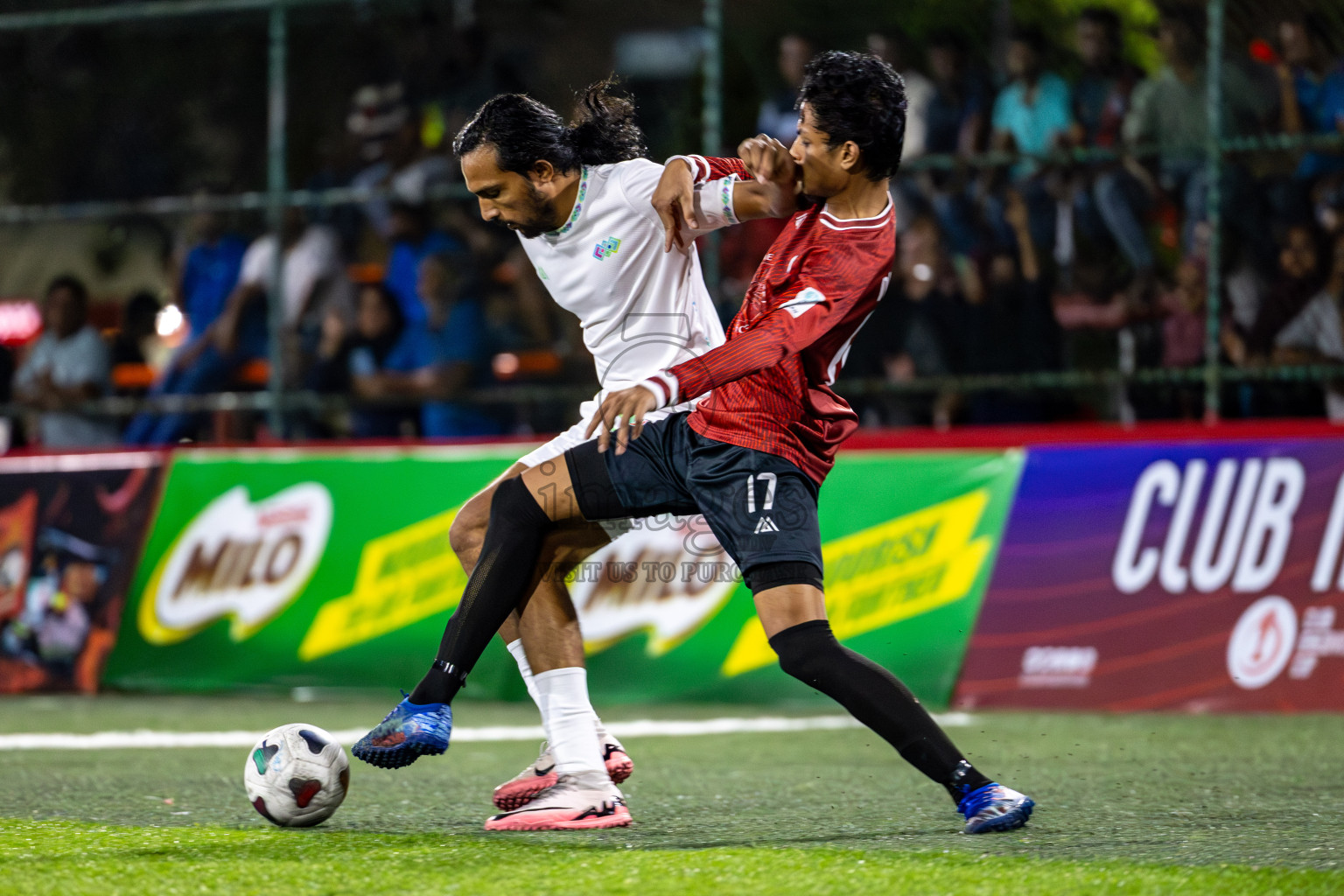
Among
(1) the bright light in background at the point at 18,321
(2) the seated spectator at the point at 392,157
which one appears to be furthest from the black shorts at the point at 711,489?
(1) the bright light in background at the point at 18,321

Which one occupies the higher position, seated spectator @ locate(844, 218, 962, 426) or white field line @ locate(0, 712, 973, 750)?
seated spectator @ locate(844, 218, 962, 426)

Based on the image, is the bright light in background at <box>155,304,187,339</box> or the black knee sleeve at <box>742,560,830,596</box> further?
the bright light in background at <box>155,304,187,339</box>

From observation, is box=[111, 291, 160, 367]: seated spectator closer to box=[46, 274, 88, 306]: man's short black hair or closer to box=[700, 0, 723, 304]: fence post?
box=[46, 274, 88, 306]: man's short black hair

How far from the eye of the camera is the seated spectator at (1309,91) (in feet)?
26.7

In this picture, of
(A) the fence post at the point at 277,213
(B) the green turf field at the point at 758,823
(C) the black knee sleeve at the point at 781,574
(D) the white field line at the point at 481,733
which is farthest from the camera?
(A) the fence post at the point at 277,213

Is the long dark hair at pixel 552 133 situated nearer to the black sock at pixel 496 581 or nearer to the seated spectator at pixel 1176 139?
the black sock at pixel 496 581

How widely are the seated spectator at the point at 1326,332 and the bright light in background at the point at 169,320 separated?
6.43 metres

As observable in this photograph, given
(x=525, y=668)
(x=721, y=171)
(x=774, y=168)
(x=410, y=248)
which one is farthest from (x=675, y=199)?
(x=410, y=248)

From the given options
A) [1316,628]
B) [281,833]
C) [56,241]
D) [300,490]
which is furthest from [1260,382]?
[56,241]

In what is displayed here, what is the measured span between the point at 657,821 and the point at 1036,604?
12.0 ft

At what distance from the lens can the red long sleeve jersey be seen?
3.88 metres

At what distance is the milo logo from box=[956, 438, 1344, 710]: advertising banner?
3.27 meters

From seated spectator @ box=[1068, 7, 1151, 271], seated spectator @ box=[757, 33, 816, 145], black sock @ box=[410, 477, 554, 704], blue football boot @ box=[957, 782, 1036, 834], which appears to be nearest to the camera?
blue football boot @ box=[957, 782, 1036, 834]

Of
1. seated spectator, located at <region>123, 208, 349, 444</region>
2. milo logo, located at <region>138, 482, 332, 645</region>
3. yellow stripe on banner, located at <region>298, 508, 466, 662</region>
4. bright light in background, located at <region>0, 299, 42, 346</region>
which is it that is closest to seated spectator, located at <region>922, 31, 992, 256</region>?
yellow stripe on banner, located at <region>298, 508, 466, 662</region>
